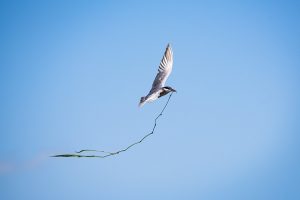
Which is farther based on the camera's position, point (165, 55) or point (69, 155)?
point (165, 55)

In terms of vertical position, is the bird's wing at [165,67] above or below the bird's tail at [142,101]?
above

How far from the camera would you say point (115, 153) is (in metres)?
2.78

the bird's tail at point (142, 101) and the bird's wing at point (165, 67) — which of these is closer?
the bird's tail at point (142, 101)

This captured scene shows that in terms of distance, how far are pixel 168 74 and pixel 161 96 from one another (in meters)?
3.48

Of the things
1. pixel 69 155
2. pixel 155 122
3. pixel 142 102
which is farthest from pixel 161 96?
pixel 69 155

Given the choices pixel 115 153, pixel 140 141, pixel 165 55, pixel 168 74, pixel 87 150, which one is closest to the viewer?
pixel 115 153

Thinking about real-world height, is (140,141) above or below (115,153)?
above

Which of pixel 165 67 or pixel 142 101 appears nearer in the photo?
pixel 142 101

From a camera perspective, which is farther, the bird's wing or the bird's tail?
the bird's wing

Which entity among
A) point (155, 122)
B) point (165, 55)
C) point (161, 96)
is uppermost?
point (165, 55)

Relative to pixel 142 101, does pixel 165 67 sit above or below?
above

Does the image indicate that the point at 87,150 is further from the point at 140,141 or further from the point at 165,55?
the point at 165,55

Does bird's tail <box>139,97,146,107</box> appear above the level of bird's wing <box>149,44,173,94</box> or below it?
below

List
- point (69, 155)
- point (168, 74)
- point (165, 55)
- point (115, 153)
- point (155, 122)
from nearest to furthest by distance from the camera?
point (69, 155) < point (115, 153) < point (155, 122) < point (168, 74) < point (165, 55)
